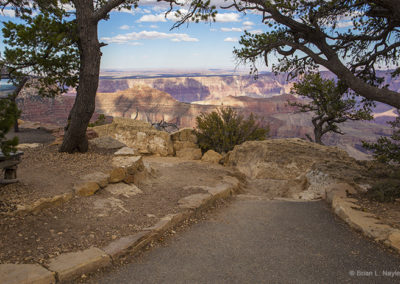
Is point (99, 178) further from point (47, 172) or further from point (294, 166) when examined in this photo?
point (294, 166)

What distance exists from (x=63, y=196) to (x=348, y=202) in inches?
197

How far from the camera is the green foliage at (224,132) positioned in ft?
44.6

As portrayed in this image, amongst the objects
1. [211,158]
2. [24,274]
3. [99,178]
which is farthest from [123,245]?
[211,158]

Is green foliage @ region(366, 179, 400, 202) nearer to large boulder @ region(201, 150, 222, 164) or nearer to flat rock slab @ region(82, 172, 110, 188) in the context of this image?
flat rock slab @ region(82, 172, 110, 188)

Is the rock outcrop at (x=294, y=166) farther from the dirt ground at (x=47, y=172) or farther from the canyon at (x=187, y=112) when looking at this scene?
the canyon at (x=187, y=112)

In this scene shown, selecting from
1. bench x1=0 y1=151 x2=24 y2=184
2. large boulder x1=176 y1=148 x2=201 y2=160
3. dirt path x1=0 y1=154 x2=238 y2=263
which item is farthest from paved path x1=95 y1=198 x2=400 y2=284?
large boulder x1=176 y1=148 x2=201 y2=160

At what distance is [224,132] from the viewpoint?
13.8 meters

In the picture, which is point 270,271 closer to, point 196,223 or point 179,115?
point 196,223

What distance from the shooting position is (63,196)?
4.97 metres

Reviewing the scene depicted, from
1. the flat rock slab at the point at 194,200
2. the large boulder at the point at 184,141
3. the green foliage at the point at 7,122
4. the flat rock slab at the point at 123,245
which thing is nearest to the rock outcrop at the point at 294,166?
the large boulder at the point at 184,141

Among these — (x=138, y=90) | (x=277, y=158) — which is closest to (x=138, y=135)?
(x=277, y=158)

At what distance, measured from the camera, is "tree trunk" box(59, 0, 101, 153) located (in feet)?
23.0

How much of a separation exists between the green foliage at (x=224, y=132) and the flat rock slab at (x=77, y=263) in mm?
9941

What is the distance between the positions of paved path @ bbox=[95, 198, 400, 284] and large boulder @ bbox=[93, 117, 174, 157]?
730 centimetres
